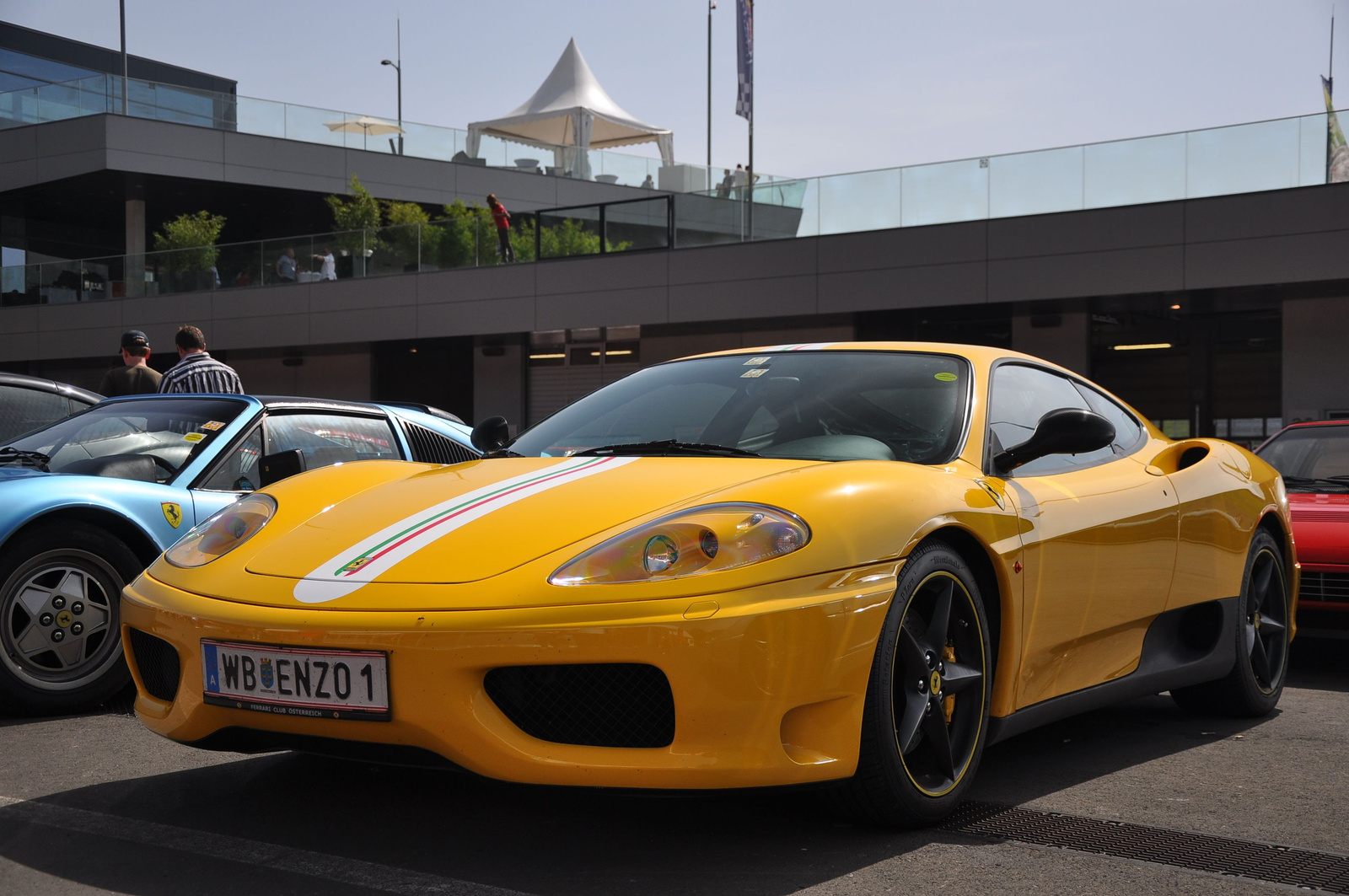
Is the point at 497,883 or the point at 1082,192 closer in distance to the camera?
the point at 497,883

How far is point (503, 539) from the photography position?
316cm

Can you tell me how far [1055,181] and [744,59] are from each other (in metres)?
14.1

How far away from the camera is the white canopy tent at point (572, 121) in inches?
1553

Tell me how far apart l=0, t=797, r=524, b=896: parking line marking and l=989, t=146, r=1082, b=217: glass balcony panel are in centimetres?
1781

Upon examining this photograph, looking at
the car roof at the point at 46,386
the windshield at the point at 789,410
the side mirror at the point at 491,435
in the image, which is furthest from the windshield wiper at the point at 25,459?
the windshield at the point at 789,410

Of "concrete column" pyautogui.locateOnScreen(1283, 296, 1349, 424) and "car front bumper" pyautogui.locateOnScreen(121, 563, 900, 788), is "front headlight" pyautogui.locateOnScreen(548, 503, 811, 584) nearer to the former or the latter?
"car front bumper" pyautogui.locateOnScreen(121, 563, 900, 788)

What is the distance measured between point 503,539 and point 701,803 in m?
0.96

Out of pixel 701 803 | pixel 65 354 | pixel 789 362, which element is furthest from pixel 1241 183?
pixel 65 354

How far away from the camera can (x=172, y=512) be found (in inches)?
207

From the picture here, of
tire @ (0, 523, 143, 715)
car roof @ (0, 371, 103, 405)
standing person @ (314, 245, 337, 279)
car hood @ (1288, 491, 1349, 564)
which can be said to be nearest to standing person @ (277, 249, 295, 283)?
standing person @ (314, 245, 337, 279)

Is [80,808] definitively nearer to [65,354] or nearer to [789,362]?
[789,362]

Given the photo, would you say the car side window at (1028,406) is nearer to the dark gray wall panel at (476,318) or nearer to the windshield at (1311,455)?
the windshield at (1311,455)

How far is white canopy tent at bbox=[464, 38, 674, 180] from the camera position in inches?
1553

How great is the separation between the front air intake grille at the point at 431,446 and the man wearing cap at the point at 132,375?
132 inches
